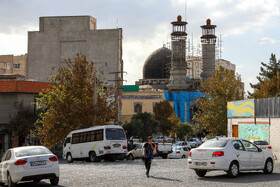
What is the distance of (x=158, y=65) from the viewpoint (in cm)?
13300

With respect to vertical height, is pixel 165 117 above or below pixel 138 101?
below

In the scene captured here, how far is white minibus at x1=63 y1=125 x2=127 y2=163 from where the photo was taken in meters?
31.2

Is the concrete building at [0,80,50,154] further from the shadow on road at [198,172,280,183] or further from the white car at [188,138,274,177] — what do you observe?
the shadow on road at [198,172,280,183]

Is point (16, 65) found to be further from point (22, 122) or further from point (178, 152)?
point (178, 152)

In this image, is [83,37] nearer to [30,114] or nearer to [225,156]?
[30,114]

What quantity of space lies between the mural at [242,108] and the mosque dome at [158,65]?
86.0 meters

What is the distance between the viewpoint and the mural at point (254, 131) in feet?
109

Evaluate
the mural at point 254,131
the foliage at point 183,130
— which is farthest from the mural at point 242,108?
the foliage at point 183,130

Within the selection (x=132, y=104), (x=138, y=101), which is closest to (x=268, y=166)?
(x=138, y=101)

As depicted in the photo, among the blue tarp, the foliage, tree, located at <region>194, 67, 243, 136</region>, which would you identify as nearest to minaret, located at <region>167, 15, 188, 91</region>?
the blue tarp

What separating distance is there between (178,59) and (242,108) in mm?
78076

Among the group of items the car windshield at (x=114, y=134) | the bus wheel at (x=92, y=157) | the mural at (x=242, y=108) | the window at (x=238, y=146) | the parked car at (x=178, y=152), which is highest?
the mural at (x=242, y=108)

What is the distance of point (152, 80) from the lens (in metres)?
134

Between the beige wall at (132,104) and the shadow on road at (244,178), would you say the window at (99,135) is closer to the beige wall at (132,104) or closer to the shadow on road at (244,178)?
the shadow on road at (244,178)
